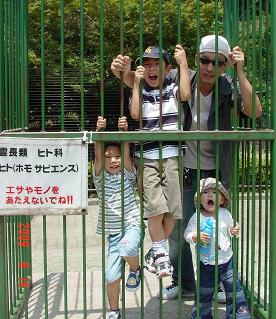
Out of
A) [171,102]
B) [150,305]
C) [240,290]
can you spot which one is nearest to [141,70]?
[171,102]

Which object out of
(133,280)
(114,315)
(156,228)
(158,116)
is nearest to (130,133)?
(158,116)

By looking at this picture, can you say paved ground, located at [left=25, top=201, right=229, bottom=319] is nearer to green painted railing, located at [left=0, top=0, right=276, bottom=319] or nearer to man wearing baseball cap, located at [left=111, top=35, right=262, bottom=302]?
green painted railing, located at [left=0, top=0, right=276, bottom=319]

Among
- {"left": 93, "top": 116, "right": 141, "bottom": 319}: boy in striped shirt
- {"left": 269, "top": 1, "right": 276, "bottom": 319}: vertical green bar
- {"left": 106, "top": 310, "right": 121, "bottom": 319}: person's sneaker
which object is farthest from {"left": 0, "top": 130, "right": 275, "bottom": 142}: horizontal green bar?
{"left": 106, "top": 310, "right": 121, "bottom": 319}: person's sneaker

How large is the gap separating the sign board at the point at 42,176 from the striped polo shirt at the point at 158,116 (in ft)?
1.72

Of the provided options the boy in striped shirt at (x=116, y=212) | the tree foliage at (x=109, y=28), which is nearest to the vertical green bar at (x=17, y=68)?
the boy in striped shirt at (x=116, y=212)

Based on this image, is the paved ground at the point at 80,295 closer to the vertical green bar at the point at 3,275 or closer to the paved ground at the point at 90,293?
the paved ground at the point at 90,293

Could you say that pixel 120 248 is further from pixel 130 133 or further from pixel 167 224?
pixel 130 133

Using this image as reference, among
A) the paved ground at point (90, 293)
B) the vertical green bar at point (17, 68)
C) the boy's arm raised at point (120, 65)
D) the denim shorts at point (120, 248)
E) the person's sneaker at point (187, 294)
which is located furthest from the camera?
the person's sneaker at point (187, 294)

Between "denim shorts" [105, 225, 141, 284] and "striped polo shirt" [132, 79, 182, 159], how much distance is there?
48 cm

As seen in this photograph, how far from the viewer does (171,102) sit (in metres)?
3.31

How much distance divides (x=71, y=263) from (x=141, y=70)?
3476mm

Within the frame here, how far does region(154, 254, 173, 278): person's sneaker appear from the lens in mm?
3254

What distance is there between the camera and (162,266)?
3299 mm

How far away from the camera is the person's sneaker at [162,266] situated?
10.7 ft
